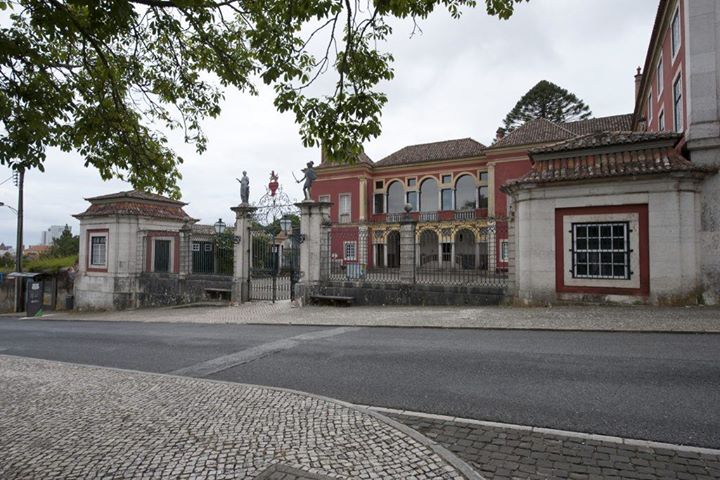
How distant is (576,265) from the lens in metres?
12.4

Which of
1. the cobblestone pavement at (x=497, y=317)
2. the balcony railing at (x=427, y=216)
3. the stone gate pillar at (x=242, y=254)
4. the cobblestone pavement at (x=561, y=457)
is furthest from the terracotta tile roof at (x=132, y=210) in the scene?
the cobblestone pavement at (x=561, y=457)

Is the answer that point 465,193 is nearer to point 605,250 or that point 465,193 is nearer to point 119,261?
point 605,250

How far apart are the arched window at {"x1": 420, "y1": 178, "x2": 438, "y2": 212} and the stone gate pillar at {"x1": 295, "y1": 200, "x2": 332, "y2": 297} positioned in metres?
23.1

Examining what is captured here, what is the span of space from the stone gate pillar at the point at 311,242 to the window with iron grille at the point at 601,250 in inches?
333

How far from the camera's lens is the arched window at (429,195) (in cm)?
3797

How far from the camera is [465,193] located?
3647 cm

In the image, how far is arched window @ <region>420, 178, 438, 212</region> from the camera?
38.0 meters

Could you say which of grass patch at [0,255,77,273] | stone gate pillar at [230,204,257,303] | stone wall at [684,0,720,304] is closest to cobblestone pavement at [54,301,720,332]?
stone wall at [684,0,720,304]

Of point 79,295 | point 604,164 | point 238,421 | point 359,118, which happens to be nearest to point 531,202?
point 604,164

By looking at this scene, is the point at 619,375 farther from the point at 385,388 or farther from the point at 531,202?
the point at 531,202

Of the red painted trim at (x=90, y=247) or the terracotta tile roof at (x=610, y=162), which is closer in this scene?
the terracotta tile roof at (x=610, y=162)

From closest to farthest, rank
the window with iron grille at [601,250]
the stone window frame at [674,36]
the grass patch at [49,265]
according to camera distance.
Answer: the window with iron grille at [601,250]
the stone window frame at [674,36]
the grass patch at [49,265]

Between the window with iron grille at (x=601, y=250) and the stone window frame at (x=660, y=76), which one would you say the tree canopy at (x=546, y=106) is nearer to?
the stone window frame at (x=660, y=76)

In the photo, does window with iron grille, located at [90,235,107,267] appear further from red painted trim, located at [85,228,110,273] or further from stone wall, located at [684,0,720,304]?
stone wall, located at [684,0,720,304]
